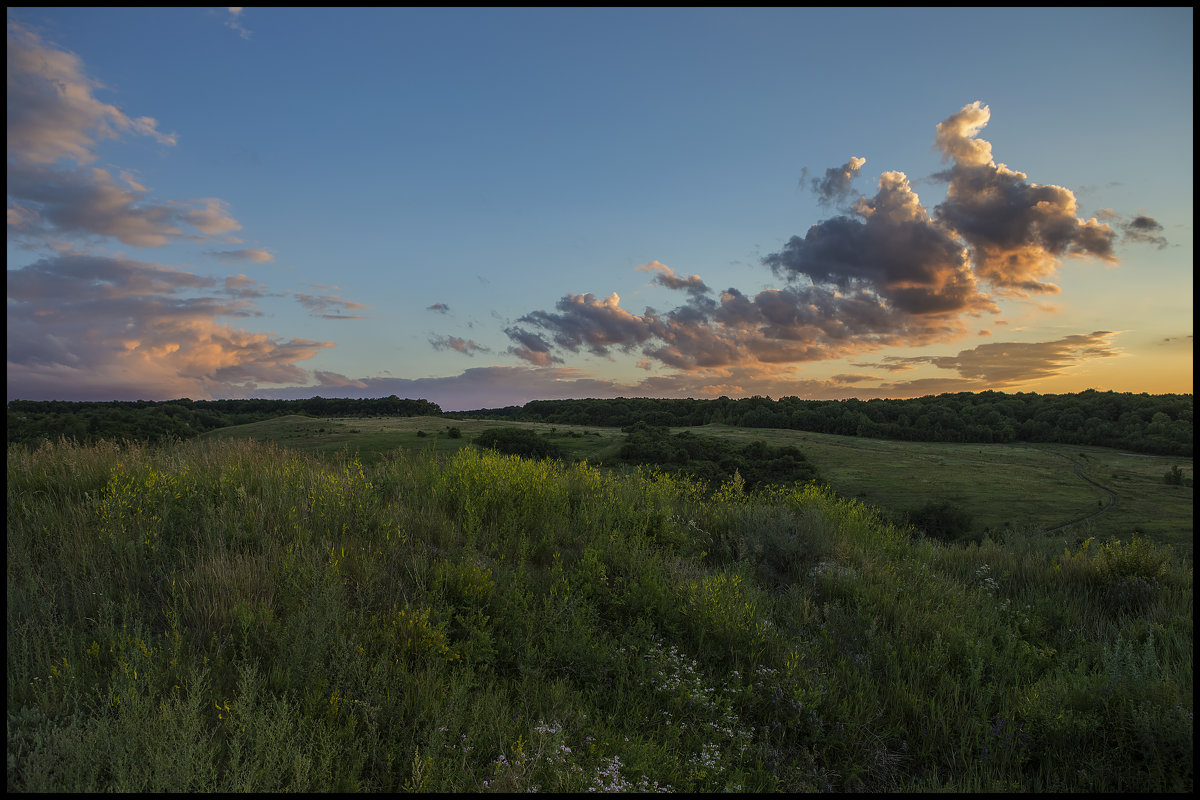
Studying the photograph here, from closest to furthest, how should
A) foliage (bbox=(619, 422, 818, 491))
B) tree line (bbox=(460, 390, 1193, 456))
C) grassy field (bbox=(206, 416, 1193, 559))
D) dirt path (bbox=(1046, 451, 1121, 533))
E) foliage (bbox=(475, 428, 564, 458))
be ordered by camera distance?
dirt path (bbox=(1046, 451, 1121, 533)) → grassy field (bbox=(206, 416, 1193, 559)) → foliage (bbox=(475, 428, 564, 458)) → foliage (bbox=(619, 422, 818, 491)) → tree line (bbox=(460, 390, 1193, 456))

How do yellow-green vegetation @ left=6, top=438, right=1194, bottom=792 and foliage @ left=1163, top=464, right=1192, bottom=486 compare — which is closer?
yellow-green vegetation @ left=6, top=438, right=1194, bottom=792

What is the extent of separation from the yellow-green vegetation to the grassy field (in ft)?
92.5

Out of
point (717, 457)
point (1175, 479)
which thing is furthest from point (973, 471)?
point (717, 457)

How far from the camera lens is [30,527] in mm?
5809

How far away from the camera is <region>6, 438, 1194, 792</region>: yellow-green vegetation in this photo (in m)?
3.42

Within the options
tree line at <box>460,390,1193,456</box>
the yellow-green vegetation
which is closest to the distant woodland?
tree line at <box>460,390,1193,456</box>

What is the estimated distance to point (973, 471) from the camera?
2197 inches

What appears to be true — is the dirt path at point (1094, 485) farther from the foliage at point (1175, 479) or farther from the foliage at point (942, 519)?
the foliage at point (942, 519)

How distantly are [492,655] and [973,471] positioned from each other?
64.4 metres

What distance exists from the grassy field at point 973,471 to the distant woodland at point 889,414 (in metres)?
4.31

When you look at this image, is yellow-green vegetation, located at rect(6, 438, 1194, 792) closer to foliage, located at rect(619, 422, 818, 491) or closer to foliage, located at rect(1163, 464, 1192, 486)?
foliage, located at rect(619, 422, 818, 491)

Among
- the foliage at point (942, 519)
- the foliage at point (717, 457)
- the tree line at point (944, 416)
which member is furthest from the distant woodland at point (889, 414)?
the foliage at point (942, 519)

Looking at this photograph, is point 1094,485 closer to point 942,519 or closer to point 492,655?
point 942,519

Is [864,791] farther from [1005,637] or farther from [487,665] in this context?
[1005,637]
